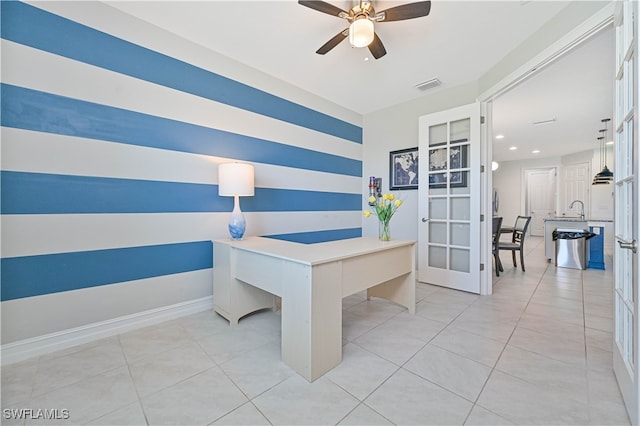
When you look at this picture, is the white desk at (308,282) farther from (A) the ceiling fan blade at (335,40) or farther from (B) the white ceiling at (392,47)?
(B) the white ceiling at (392,47)

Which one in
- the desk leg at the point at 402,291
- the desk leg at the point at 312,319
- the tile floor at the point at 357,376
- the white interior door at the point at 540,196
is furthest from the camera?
the white interior door at the point at 540,196

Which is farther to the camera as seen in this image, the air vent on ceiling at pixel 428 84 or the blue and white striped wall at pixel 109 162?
the air vent on ceiling at pixel 428 84

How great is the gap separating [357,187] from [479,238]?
77.4 inches

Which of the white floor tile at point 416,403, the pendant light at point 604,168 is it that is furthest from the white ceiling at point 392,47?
the white floor tile at point 416,403

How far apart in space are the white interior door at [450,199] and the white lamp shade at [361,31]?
183 cm

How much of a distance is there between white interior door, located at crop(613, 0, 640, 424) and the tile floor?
20 centimetres

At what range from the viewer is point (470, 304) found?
2.72 meters

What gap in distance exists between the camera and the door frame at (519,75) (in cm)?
170

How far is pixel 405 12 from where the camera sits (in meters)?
1.82

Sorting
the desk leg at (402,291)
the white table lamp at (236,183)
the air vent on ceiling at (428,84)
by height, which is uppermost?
the air vent on ceiling at (428,84)

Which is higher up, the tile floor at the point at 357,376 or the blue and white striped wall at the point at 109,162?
the blue and white striped wall at the point at 109,162

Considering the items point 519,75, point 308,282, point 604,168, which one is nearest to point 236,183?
point 308,282

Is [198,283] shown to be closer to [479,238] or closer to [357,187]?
[357,187]

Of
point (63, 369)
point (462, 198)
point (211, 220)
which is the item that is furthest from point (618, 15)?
point (63, 369)
